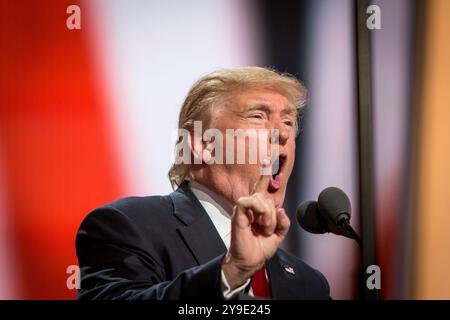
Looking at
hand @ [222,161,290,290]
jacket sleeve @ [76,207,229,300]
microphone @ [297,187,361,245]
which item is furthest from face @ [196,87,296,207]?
hand @ [222,161,290,290]

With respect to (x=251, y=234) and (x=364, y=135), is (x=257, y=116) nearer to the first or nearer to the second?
(x=364, y=135)

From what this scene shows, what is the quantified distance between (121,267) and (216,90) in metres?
0.73

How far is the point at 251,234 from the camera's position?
160 cm

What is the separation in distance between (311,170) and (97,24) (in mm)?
925

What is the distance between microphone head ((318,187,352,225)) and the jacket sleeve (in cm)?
44

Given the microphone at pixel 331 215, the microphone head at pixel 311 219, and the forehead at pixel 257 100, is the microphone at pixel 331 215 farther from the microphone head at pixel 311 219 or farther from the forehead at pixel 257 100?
the forehead at pixel 257 100

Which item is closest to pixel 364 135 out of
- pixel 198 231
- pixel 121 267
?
pixel 198 231

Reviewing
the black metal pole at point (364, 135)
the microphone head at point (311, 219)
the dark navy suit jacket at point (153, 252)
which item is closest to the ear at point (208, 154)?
the dark navy suit jacket at point (153, 252)

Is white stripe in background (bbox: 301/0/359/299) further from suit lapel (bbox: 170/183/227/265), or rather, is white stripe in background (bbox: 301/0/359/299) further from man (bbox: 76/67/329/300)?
suit lapel (bbox: 170/183/227/265)

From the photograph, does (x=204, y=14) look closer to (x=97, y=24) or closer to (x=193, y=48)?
(x=193, y=48)

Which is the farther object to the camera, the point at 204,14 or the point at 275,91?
the point at 204,14

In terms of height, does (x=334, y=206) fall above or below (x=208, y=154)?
below

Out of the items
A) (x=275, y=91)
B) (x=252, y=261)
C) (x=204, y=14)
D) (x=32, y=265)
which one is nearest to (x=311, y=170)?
(x=275, y=91)
